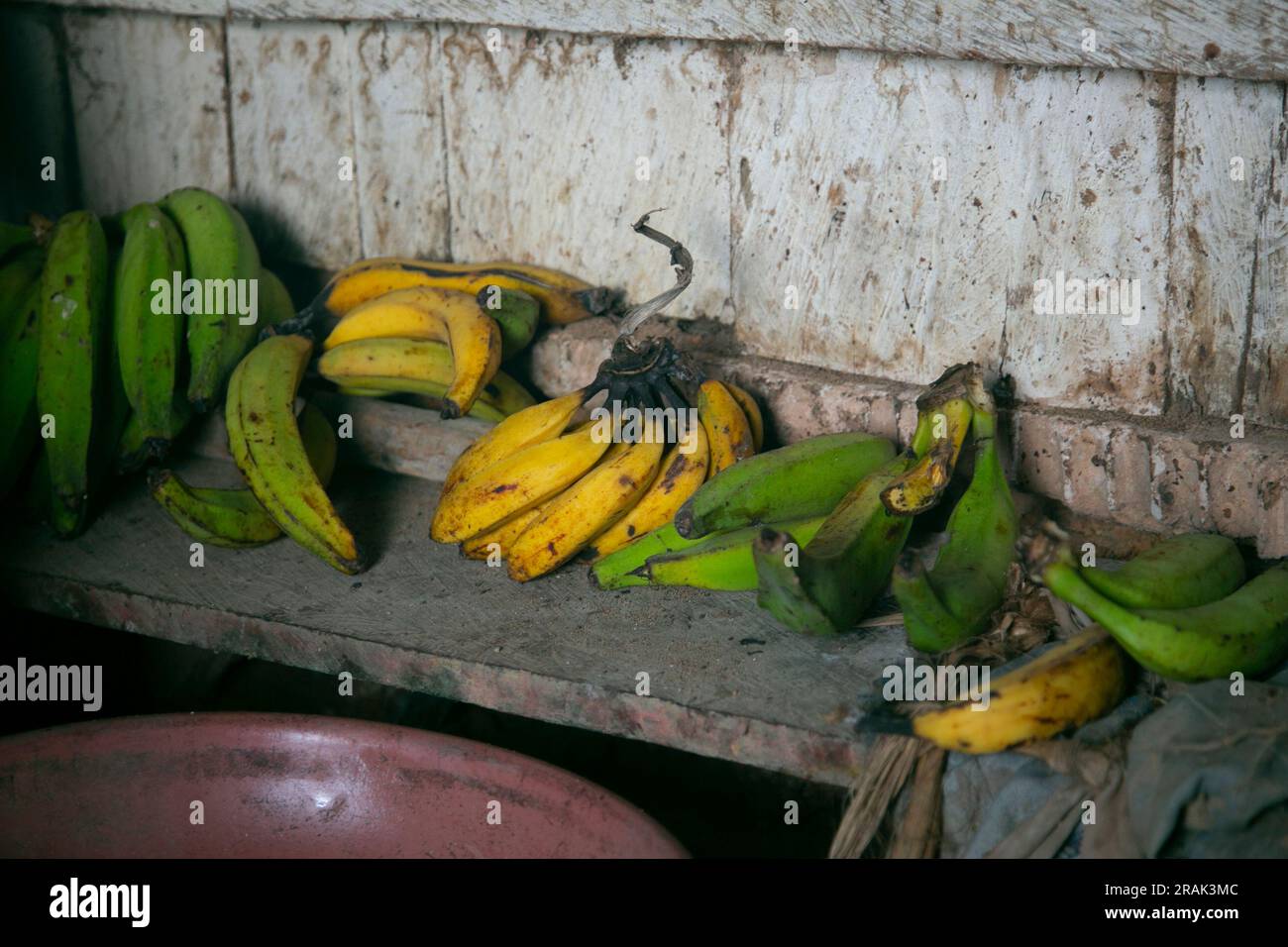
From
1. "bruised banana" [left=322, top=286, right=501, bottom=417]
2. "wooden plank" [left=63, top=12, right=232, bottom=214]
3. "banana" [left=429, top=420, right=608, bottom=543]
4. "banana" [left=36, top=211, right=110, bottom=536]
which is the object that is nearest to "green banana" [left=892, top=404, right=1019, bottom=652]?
"banana" [left=429, top=420, right=608, bottom=543]

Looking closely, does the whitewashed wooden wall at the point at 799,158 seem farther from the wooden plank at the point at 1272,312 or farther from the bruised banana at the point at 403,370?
the bruised banana at the point at 403,370

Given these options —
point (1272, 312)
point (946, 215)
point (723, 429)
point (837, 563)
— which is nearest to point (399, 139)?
point (723, 429)

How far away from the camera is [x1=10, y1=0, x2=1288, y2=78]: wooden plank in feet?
6.21

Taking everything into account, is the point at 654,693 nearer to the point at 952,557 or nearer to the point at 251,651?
the point at 952,557

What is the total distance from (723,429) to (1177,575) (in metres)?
0.78

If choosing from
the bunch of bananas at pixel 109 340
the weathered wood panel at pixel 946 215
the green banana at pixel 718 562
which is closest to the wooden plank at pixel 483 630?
the green banana at pixel 718 562

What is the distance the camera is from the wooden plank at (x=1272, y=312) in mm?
1988

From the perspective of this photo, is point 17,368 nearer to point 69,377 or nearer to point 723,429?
point 69,377

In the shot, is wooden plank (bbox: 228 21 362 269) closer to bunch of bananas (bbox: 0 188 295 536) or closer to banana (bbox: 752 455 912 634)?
bunch of bananas (bbox: 0 188 295 536)

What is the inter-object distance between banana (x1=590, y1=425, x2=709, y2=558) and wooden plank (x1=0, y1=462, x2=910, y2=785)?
9 centimetres

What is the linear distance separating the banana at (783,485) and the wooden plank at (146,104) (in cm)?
158

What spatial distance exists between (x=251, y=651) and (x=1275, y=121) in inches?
70.9
